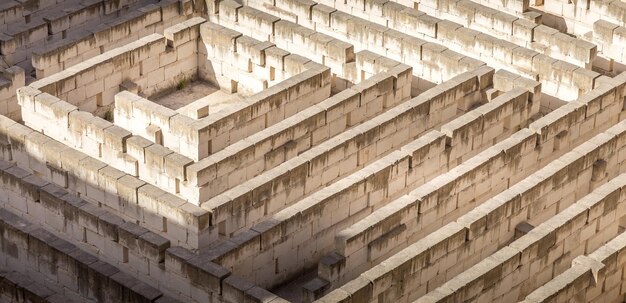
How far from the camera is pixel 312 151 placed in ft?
139

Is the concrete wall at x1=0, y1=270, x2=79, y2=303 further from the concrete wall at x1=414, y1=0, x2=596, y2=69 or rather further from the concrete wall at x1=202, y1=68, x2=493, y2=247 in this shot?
the concrete wall at x1=414, y1=0, x2=596, y2=69

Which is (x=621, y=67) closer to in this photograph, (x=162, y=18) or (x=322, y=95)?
(x=322, y=95)

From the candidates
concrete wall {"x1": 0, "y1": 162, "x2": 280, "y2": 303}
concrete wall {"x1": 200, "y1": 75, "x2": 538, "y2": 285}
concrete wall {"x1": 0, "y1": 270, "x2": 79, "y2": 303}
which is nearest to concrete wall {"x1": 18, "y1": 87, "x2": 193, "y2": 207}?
concrete wall {"x1": 0, "y1": 162, "x2": 280, "y2": 303}

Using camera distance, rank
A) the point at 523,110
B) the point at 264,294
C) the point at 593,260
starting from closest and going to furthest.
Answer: the point at 264,294, the point at 593,260, the point at 523,110

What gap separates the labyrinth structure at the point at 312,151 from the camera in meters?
39.4

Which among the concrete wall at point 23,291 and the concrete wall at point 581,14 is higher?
the concrete wall at point 581,14

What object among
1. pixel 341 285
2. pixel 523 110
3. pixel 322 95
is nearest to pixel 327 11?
pixel 322 95

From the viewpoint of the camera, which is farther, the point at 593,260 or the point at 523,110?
the point at 523,110

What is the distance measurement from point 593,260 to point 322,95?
959 centimetres

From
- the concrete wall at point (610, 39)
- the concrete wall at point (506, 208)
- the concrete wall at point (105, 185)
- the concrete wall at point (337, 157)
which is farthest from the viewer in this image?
the concrete wall at point (610, 39)

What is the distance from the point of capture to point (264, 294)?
123ft

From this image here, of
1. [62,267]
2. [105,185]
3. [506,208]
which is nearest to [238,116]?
[105,185]

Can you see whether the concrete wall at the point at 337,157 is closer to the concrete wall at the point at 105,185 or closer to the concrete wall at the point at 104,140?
the concrete wall at the point at 105,185

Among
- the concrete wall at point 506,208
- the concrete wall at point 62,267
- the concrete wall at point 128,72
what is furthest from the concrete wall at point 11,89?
the concrete wall at point 506,208
